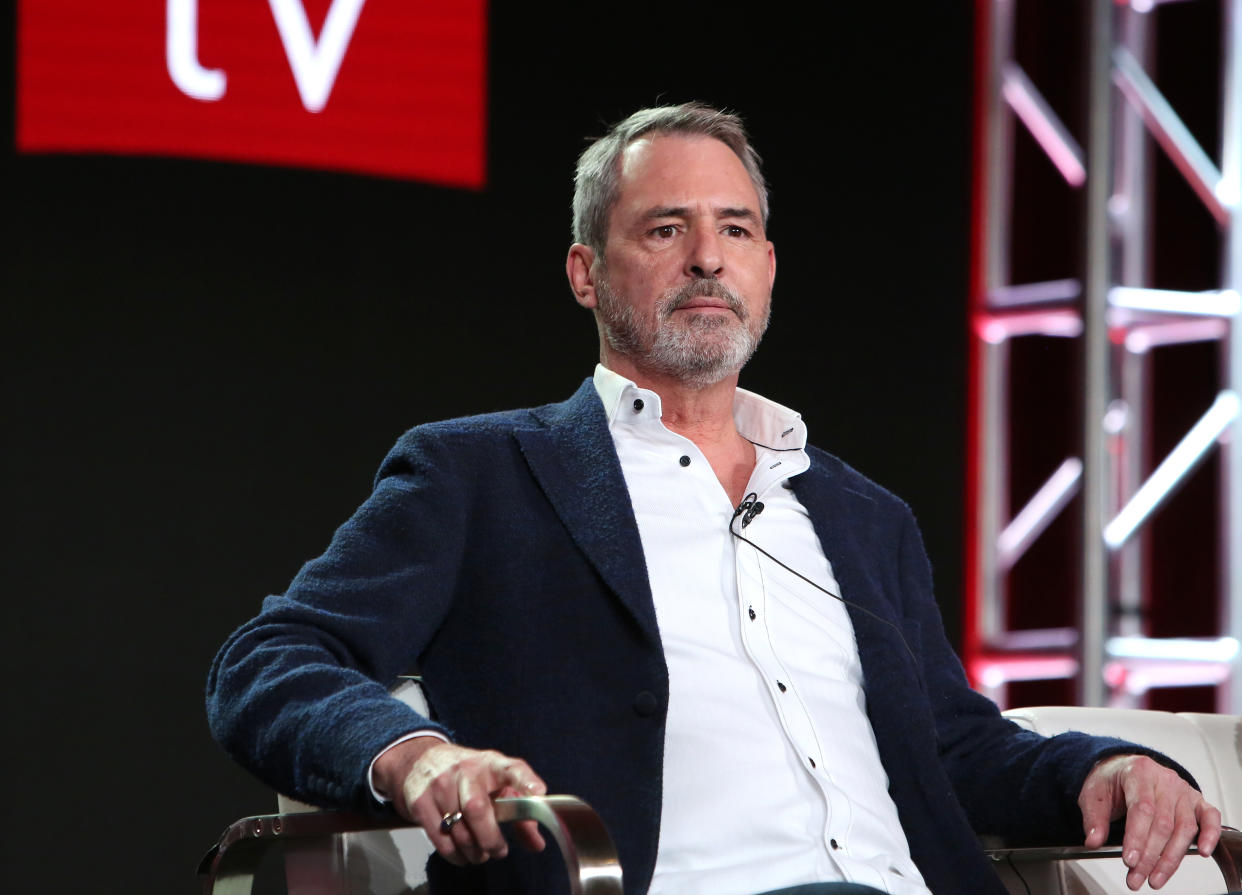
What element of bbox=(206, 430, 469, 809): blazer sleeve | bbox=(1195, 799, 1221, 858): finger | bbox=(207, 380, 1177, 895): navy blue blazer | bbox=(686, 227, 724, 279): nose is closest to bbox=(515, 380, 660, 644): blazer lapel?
bbox=(207, 380, 1177, 895): navy blue blazer

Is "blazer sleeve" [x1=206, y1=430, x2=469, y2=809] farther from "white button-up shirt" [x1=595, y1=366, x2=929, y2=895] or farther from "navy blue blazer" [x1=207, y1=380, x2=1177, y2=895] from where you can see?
"white button-up shirt" [x1=595, y1=366, x2=929, y2=895]

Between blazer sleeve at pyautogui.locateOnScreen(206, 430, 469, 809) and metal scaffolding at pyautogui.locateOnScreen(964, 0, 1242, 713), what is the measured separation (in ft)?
8.94

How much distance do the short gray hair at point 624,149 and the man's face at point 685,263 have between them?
15 millimetres

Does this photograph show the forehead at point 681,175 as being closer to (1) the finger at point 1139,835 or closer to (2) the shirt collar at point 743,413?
(2) the shirt collar at point 743,413

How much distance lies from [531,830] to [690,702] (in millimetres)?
435

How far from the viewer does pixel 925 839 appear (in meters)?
1.65

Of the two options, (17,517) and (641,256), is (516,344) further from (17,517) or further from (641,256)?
(641,256)

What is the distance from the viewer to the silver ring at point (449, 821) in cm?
111

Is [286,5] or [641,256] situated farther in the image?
[286,5]

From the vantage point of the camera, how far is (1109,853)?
1583 millimetres

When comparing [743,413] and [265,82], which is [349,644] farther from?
[265,82]

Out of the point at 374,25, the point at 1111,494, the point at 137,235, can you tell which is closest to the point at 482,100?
the point at 374,25

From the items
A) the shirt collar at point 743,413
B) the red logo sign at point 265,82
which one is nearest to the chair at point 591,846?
the shirt collar at point 743,413

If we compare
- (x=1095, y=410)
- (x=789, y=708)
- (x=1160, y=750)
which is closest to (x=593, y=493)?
(x=789, y=708)
